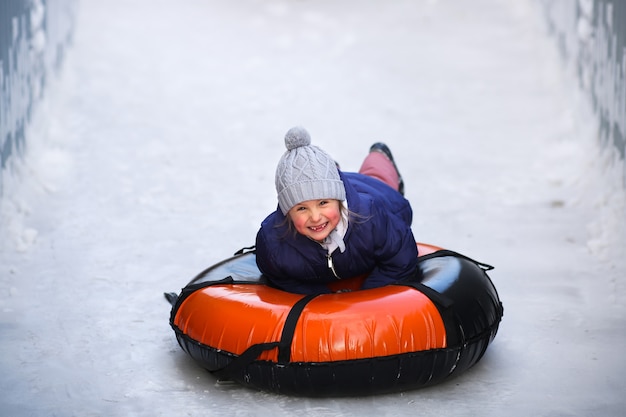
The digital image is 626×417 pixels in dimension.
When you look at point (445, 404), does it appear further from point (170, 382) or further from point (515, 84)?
point (515, 84)

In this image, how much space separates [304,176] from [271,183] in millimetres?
2894

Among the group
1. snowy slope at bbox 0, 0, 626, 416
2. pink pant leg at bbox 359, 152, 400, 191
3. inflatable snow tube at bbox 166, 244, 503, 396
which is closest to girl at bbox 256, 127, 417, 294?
inflatable snow tube at bbox 166, 244, 503, 396

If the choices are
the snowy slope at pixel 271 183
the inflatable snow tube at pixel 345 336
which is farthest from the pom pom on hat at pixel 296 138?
the snowy slope at pixel 271 183

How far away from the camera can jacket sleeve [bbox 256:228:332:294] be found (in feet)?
11.3

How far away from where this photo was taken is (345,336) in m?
3.07

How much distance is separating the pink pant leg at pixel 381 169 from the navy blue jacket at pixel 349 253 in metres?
1.01

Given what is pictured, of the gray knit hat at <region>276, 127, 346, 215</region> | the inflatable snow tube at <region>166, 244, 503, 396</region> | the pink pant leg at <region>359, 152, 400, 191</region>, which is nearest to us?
the inflatable snow tube at <region>166, 244, 503, 396</region>

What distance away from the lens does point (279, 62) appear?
8531mm

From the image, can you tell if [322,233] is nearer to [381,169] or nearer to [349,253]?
[349,253]

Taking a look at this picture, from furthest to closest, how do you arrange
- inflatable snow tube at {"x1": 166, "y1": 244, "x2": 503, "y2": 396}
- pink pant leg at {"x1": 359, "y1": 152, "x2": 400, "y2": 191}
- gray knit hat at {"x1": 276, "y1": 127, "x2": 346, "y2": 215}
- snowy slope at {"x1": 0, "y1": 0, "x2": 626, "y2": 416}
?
1. pink pant leg at {"x1": 359, "y1": 152, "x2": 400, "y2": 191}
2. snowy slope at {"x1": 0, "y1": 0, "x2": 626, "y2": 416}
3. gray knit hat at {"x1": 276, "y1": 127, "x2": 346, "y2": 215}
4. inflatable snow tube at {"x1": 166, "y1": 244, "x2": 503, "y2": 396}

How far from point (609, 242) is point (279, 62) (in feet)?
14.7

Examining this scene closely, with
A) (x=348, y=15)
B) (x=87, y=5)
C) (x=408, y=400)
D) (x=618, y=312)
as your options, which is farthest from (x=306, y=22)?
(x=408, y=400)

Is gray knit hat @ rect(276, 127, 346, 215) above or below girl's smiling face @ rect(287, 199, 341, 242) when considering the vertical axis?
above

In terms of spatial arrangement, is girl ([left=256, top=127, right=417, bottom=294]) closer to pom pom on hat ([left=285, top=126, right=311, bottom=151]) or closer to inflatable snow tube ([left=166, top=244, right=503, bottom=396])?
pom pom on hat ([left=285, top=126, right=311, bottom=151])
